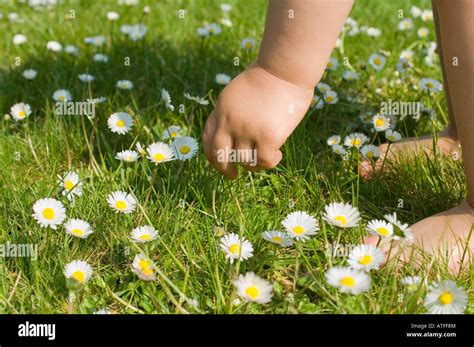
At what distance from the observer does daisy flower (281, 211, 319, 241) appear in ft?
3.88

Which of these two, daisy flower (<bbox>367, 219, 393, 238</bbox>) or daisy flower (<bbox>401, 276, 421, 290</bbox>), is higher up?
daisy flower (<bbox>367, 219, 393, 238</bbox>)

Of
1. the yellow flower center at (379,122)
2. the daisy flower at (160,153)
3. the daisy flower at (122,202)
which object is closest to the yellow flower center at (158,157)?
the daisy flower at (160,153)

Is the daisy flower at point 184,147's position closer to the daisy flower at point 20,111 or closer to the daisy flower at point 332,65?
the daisy flower at point 20,111

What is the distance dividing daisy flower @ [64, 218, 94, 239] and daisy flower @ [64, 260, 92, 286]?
0.06 m

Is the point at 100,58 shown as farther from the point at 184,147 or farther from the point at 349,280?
the point at 349,280

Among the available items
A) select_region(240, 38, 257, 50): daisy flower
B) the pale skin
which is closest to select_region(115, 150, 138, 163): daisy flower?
the pale skin

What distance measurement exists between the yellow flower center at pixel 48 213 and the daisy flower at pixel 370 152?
0.72 m

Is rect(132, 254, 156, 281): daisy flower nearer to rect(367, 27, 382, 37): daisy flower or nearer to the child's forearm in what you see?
the child's forearm

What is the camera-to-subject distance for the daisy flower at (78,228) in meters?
1.19

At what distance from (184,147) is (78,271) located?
0.42m

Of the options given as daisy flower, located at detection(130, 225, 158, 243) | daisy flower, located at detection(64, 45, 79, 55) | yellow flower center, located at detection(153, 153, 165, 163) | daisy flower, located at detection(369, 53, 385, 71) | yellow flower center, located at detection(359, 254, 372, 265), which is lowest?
yellow flower center, located at detection(359, 254, 372, 265)
